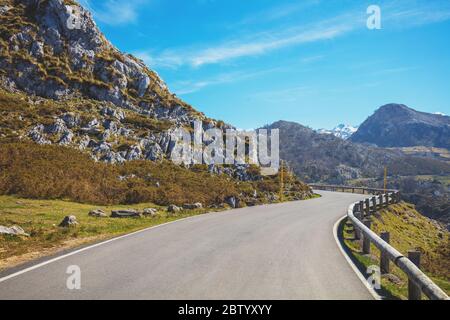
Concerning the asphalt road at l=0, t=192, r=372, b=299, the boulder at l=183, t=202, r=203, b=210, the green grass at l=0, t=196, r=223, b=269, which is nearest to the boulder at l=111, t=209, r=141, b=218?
the green grass at l=0, t=196, r=223, b=269

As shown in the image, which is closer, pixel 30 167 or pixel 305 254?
pixel 305 254

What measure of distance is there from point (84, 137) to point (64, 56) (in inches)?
703

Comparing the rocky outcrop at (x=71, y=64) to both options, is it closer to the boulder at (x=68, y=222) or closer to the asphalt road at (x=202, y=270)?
the boulder at (x=68, y=222)

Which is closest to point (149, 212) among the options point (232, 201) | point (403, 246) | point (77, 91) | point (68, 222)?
point (68, 222)

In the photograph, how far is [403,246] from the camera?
2192cm

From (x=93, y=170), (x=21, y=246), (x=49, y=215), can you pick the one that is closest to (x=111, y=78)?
(x=93, y=170)

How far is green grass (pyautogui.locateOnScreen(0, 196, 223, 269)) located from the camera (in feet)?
37.1

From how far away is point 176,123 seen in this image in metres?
43.7

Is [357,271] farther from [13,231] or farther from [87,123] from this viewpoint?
[87,123]

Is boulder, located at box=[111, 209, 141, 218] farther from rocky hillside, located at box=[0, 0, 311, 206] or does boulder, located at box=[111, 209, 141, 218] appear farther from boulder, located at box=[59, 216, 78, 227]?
rocky hillside, located at box=[0, 0, 311, 206]

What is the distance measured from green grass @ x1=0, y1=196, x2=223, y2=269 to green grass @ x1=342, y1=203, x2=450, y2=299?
8.54 meters

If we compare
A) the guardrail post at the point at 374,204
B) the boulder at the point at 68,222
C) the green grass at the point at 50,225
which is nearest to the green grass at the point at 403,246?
the guardrail post at the point at 374,204

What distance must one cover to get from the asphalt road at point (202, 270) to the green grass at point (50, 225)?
4.86ft
